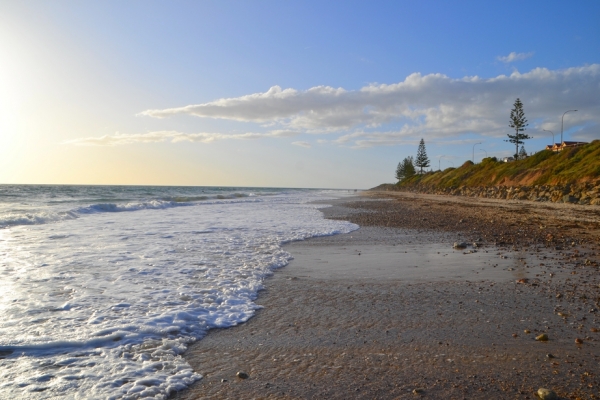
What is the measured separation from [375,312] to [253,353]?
198 centimetres

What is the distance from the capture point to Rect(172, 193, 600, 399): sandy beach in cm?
343

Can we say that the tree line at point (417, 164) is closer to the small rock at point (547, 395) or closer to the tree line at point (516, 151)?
the tree line at point (516, 151)

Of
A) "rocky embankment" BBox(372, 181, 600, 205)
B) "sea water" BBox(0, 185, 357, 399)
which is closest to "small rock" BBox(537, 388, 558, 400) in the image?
"sea water" BBox(0, 185, 357, 399)

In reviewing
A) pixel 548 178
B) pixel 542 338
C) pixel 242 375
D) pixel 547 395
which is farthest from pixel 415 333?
pixel 548 178

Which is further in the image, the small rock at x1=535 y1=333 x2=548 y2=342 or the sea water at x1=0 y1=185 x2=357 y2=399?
the small rock at x1=535 y1=333 x2=548 y2=342

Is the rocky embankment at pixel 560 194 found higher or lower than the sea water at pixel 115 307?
higher

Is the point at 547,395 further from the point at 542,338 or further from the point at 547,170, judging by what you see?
the point at 547,170

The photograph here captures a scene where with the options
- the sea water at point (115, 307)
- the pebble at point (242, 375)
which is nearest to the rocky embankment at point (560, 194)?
the sea water at point (115, 307)

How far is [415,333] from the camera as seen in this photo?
15.2 feet

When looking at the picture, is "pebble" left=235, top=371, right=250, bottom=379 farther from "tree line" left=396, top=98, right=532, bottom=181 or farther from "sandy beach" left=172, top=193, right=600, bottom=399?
"tree line" left=396, top=98, right=532, bottom=181

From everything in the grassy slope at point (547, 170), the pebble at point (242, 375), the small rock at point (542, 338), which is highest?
the grassy slope at point (547, 170)

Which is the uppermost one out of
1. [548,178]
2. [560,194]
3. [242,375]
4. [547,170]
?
[547,170]

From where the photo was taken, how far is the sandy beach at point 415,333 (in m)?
3.43

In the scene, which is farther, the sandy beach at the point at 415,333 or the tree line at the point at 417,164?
the tree line at the point at 417,164
